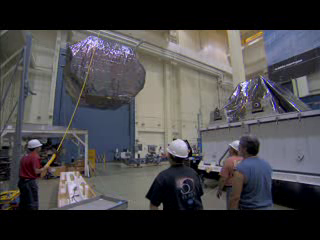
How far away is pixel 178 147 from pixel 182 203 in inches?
19.9

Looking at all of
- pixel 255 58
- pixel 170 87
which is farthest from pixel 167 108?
pixel 255 58

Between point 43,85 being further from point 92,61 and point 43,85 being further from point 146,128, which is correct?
point 92,61

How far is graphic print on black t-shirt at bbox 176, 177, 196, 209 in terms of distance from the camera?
156 cm

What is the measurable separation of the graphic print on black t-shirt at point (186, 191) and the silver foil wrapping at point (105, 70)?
3038 mm

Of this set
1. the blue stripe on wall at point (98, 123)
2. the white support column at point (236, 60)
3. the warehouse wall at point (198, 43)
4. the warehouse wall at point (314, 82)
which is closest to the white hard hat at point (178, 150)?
the warehouse wall at point (314, 82)

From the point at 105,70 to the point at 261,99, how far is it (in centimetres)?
365

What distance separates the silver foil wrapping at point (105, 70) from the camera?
12.6 feet

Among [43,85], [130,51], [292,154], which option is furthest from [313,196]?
[43,85]

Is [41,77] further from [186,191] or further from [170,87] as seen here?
[186,191]

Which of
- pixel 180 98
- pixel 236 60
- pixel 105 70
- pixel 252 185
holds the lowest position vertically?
pixel 252 185

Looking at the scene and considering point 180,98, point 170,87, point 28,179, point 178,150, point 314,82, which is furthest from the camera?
point 180,98

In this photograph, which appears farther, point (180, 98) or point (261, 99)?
point (180, 98)

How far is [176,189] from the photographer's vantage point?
5.06ft

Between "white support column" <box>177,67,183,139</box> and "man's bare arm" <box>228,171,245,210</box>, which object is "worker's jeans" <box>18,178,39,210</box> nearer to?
"man's bare arm" <box>228,171,245,210</box>
